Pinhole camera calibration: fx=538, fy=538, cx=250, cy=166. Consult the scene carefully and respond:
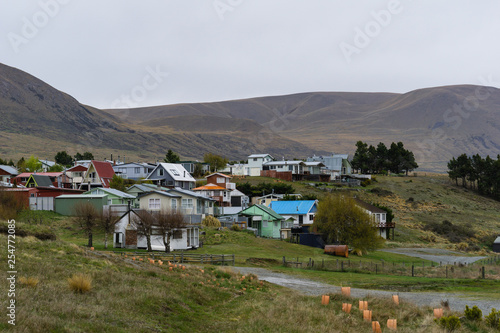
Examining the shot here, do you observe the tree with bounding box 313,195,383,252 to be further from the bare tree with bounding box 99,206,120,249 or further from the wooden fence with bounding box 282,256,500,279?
the bare tree with bounding box 99,206,120,249

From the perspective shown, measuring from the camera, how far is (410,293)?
3494 cm

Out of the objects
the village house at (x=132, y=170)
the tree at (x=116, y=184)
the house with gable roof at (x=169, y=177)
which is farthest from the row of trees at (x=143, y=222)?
the village house at (x=132, y=170)

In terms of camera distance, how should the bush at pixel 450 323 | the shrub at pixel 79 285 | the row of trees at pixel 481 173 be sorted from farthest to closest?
the row of trees at pixel 481 173 < the bush at pixel 450 323 < the shrub at pixel 79 285

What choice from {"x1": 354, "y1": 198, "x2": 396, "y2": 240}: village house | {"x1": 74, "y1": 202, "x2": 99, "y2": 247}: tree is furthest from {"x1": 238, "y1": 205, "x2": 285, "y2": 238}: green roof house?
{"x1": 74, "y1": 202, "x2": 99, "y2": 247}: tree

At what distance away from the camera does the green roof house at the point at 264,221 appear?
7381 cm

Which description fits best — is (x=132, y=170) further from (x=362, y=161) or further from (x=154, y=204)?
(x=362, y=161)

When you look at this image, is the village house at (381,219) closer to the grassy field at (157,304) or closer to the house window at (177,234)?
the house window at (177,234)

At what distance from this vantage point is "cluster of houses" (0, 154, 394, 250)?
54.5 metres

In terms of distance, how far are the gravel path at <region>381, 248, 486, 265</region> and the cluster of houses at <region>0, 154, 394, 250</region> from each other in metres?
5.38

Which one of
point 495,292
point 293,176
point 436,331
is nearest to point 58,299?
point 436,331

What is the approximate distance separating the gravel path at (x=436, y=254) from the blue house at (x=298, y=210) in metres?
13.7

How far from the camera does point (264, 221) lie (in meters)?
74.1

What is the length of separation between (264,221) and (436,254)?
22.7 meters

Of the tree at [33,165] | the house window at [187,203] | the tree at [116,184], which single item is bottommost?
the house window at [187,203]
